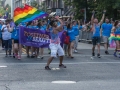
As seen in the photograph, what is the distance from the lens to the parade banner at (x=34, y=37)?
18.8 m

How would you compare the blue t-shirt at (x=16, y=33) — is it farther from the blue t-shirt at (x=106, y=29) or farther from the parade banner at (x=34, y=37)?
the blue t-shirt at (x=106, y=29)

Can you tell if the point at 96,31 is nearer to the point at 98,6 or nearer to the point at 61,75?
the point at 61,75

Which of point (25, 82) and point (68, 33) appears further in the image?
point (68, 33)

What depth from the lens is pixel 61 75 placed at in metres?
13.1

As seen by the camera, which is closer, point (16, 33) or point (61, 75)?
point (61, 75)

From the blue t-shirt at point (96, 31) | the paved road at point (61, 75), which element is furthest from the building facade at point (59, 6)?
the paved road at point (61, 75)

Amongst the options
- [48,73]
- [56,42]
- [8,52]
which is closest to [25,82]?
[48,73]

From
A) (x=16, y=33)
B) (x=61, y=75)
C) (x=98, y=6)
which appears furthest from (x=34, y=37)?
(x=98, y=6)

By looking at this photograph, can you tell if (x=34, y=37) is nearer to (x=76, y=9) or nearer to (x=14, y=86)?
(x=14, y=86)

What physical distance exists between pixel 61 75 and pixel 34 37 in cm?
617

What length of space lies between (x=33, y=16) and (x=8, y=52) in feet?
10.5

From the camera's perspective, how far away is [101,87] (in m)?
10.9

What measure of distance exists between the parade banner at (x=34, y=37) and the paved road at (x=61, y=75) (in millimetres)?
1638

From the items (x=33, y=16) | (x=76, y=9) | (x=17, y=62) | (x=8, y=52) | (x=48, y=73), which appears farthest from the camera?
(x=76, y=9)
